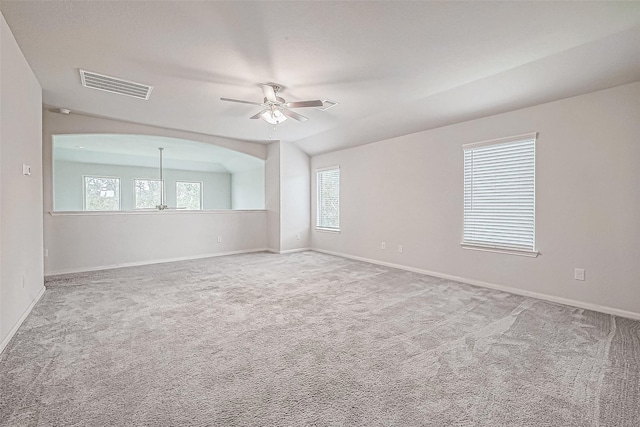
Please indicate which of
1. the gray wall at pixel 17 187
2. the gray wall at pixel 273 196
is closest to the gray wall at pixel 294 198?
the gray wall at pixel 273 196

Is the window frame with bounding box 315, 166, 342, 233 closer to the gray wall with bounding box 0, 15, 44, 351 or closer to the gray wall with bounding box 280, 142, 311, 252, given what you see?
the gray wall with bounding box 280, 142, 311, 252

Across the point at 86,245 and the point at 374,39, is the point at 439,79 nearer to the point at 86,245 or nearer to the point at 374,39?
the point at 374,39

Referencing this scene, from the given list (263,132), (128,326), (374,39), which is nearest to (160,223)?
(263,132)

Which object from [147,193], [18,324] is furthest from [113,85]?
[147,193]

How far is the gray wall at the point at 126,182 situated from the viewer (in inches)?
344

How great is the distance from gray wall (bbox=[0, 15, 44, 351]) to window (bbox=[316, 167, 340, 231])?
496 cm

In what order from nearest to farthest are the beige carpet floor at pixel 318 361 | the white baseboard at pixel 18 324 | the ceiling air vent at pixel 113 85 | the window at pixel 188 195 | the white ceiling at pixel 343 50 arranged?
the beige carpet floor at pixel 318 361 < the white ceiling at pixel 343 50 < the white baseboard at pixel 18 324 < the ceiling air vent at pixel 113 85 < the window at pixel 188 195

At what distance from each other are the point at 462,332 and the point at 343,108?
3367 millimetres

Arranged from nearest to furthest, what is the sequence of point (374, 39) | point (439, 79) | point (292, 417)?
point (292, 417), point (374, 39), point (439, 79)

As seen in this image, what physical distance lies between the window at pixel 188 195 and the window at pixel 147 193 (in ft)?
2.02

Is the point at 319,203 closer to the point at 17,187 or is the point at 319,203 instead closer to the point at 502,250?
the point at 502,250

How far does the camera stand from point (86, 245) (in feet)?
17.0

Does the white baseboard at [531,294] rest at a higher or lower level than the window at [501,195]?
lower

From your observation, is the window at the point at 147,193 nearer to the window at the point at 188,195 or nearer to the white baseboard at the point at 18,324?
the window at the point at 188,195
